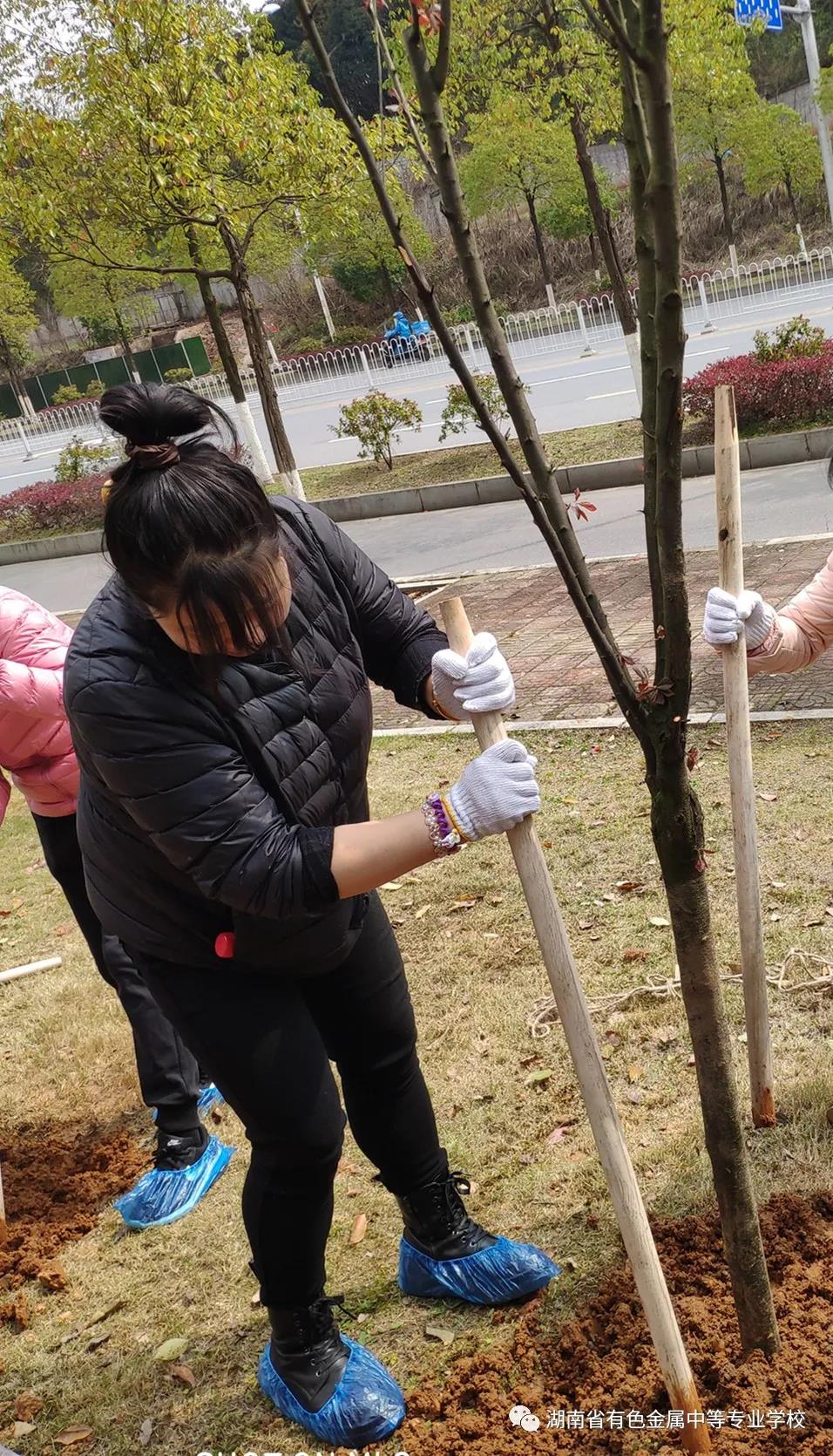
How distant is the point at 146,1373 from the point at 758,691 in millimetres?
3974

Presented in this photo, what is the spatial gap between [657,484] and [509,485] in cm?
1109

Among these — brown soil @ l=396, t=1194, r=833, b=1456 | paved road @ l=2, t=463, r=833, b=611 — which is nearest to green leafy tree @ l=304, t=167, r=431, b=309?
paved road @ l=2, t=463, r=833, b=611

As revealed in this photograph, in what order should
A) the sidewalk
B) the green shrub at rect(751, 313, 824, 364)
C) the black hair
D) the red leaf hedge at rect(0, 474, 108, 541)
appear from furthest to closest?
1. the red leaf hedge at rect(0, 474, 108, 541)
2. the green shrub at rect(751, 313, 824, 364)
3. the sidewalk
4. the black hair

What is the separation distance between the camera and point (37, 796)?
3.37 metres

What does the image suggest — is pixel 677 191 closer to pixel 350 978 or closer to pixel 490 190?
pixel 350 978

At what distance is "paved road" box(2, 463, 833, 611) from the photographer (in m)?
8.54

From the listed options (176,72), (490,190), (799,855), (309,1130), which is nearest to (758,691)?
(799,855)

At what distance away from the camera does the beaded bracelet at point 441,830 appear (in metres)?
1.92

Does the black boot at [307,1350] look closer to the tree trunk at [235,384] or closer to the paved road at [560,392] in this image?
the paved road at [560,392]

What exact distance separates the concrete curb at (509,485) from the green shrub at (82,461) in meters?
2.65

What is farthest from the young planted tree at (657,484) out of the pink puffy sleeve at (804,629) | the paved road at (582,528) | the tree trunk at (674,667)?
the paved road at (582,528)

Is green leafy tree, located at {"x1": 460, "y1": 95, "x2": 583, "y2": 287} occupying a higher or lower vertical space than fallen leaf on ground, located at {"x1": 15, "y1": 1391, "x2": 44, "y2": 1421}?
higher

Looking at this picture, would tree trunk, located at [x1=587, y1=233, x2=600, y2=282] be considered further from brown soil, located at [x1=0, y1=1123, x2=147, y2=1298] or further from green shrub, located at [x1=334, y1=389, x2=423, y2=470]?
brown soil, located at [x1=0, y1=1123, x2=147, y2=1298]

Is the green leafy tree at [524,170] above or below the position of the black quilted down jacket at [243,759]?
above
